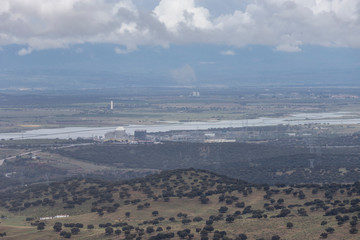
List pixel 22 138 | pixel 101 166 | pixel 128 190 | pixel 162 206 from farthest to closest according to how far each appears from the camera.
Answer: pixel 22 138 < pixel 101 166 < pixel 128 190 < pixel 162 206

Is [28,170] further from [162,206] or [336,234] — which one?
[336,234]

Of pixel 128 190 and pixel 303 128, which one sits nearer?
pixel 128 190

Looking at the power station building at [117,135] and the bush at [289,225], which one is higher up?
the power station building at [117,135]

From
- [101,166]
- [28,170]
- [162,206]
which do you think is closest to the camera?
[162,206]

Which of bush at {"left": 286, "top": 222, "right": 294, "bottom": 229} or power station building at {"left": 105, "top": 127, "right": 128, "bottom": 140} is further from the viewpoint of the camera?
power station building at {"left": 105, "top": 127, "right": 128, "bottom": 140}

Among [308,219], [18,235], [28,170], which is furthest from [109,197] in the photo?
[28,170]

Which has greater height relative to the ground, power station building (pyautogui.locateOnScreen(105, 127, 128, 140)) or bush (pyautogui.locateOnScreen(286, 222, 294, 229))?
power station building (pyautogui.locateOnScreen(105, 127, 128, 140))

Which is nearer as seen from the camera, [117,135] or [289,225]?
[289,225]

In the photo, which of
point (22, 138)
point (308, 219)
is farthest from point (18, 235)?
point (22, 138)

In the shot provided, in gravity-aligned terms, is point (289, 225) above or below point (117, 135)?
below

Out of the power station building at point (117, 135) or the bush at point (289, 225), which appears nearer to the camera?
the bush at point (289, 225)
